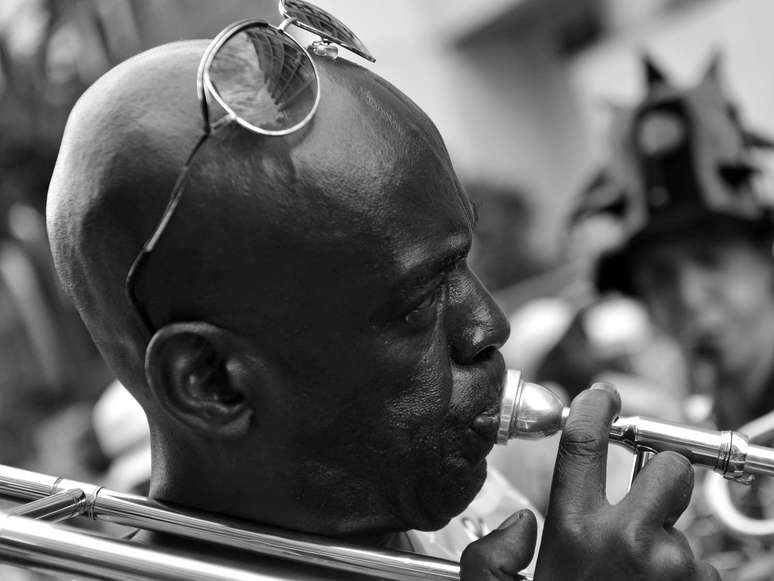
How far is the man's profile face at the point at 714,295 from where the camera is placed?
13.4ft

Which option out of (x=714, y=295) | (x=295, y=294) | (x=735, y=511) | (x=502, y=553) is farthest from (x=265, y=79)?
(x=714, y=295)

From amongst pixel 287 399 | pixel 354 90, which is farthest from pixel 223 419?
pixel 354 90

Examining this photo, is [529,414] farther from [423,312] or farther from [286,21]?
[286,21]

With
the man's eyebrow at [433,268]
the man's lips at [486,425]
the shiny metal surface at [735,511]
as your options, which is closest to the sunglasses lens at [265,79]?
the man's eyebrow at [433,268]

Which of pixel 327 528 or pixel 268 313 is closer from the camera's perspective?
pixel 268 313

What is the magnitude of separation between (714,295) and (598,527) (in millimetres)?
3057

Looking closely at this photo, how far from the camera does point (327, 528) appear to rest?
1452 mm

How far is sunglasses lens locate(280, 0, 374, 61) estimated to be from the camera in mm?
1471

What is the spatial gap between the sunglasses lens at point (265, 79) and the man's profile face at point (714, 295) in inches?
121

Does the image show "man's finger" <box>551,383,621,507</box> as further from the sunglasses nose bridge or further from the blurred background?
the blurred background

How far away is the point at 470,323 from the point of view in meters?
1.42

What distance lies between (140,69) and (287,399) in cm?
47

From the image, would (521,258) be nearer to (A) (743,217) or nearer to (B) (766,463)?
(A) (743,217)

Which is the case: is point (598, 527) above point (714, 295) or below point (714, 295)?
above
